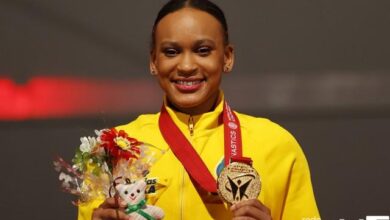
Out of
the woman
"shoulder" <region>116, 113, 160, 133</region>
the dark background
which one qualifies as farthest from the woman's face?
the dark background

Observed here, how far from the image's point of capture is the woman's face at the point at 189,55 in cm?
187

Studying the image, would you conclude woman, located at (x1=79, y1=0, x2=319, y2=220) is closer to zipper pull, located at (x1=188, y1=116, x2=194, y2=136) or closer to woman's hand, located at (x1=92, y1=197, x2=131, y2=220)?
zipper pull, located at (x1=188, y1=116, x2=194, y2=136)

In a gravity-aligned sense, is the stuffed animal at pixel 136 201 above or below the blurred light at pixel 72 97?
below

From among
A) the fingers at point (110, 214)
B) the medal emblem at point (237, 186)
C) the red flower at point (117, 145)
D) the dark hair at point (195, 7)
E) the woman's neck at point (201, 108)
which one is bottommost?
the fingers at point (110, 214)

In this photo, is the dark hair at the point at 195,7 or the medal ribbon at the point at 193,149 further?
the dark hair at the point at 195,7

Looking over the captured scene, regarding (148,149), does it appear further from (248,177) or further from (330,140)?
(330,140)

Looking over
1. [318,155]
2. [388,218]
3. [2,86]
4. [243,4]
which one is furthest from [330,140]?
[2,86]

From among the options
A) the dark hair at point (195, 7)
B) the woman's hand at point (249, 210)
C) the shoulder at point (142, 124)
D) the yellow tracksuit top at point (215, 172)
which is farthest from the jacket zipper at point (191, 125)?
the woman's hand at point (249, 210)

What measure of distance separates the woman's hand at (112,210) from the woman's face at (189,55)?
1.14ft

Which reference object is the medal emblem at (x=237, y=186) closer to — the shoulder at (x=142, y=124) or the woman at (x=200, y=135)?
the woman at (x=200, y=135)

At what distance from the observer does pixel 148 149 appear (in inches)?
72.9

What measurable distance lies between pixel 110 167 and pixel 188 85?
0.30m

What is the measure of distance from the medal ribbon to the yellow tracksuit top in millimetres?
19

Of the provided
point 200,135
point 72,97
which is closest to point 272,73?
point 72,97
